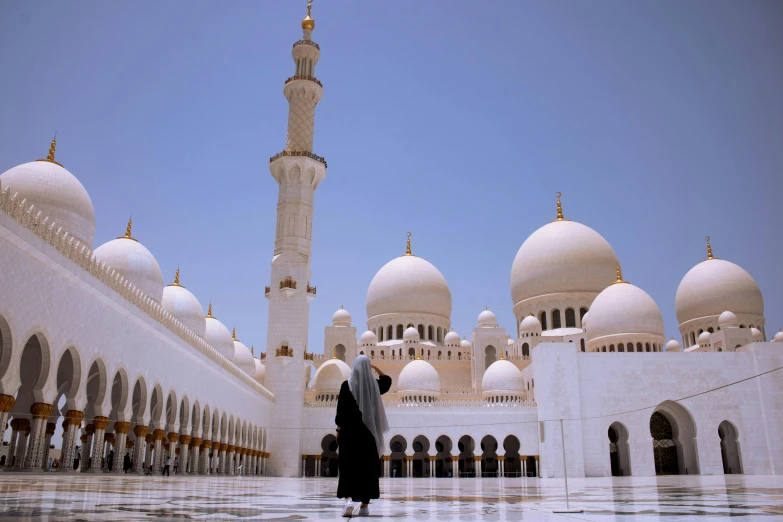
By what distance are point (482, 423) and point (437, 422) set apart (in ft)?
5.78

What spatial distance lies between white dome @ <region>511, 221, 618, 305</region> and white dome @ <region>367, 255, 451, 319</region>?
3957 millimetres

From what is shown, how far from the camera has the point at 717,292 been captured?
29.3 metres

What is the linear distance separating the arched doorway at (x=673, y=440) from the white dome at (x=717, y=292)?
27.1 ft

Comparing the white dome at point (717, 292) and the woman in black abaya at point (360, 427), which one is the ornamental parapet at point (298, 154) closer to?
the white dome at point (717, 292)

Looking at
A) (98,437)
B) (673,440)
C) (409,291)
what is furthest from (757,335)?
(98,437)

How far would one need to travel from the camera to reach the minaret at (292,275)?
2352cm

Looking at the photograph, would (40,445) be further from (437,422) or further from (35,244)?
(437,422)

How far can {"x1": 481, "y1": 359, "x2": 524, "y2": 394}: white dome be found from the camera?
26172 millimetres

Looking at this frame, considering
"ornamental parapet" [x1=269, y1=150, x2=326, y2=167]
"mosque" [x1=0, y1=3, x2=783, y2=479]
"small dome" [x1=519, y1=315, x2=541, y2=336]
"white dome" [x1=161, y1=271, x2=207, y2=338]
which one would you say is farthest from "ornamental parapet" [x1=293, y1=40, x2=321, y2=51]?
"small dome" [x1=519, y1=315, x2=541, y2=336]

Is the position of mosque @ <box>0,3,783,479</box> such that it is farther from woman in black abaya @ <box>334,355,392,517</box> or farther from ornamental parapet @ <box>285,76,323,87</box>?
woman in black abaya @ <box>334,355,392,517</box>

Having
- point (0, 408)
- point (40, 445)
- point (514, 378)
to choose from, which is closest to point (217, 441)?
point (40, 445)

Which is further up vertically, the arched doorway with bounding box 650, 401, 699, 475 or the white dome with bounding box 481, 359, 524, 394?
the white dome with bounding box 481, 359, 524, 394

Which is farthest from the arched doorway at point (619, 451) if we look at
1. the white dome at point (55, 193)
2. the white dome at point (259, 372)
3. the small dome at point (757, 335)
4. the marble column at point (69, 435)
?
the white dome at point (55, 193)

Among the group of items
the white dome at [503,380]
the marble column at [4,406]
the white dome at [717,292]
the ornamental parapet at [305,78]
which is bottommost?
the marble column at [4,406]
